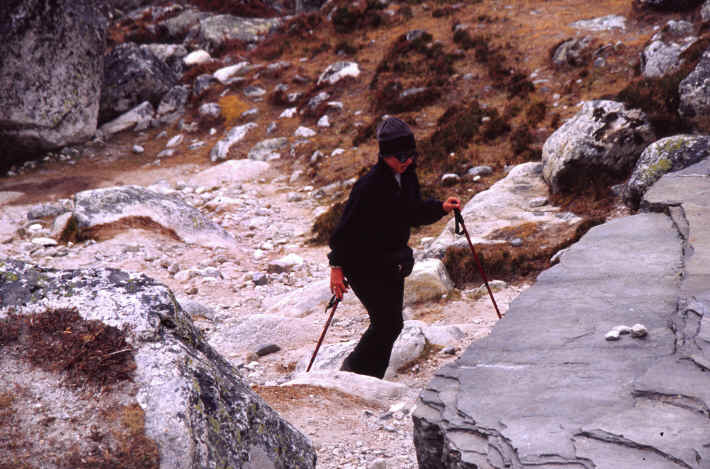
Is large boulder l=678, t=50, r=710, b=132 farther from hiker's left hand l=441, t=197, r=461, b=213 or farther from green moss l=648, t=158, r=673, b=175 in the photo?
hiker's left hand l=441, t=197, r=461, b=213

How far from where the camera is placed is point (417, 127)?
53.6ft

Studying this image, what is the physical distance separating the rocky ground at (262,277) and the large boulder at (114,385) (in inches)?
50.5

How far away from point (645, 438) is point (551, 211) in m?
7.67

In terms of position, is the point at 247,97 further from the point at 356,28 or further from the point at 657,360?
the point at 657,360

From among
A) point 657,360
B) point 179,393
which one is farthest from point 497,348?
point 179,393

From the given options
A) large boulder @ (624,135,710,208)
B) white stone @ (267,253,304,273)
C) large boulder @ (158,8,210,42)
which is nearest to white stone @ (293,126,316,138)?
white stone @ (267,253,304,273)

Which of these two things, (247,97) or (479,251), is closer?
(479,251)

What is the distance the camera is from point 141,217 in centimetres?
1179

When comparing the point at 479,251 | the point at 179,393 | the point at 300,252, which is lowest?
the point at 300,252

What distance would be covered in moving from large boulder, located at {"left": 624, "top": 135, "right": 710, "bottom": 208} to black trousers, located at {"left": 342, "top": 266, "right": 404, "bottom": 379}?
4793 millimetres

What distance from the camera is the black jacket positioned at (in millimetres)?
4727

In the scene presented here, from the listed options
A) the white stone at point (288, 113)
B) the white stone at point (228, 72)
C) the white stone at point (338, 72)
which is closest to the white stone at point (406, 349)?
the white stone at point (288, 113)

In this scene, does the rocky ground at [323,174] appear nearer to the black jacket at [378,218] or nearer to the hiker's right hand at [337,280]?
the hiker's right hand at [337,280]

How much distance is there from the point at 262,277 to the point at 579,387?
Result: 7.66 meters
